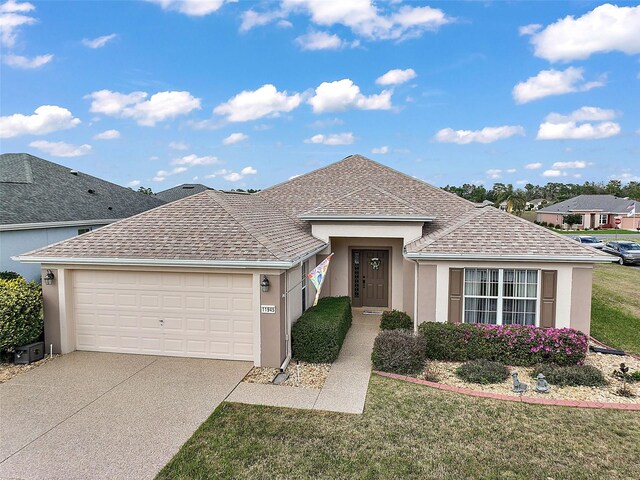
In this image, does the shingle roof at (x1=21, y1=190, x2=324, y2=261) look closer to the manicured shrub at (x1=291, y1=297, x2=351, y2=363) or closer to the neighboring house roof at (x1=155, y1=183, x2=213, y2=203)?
the manicured shrub at (x1=291, y1=297, x2=351, y2=363)

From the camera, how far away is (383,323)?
41.9ft

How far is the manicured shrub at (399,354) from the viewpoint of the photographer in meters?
9.29

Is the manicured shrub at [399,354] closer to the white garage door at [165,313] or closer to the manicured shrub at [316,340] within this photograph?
the manicured shrub at [316,340]

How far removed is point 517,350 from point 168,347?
8832mm

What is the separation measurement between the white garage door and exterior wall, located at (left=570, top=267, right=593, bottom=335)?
8.41 metres

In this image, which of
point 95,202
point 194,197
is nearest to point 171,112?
point 95,202

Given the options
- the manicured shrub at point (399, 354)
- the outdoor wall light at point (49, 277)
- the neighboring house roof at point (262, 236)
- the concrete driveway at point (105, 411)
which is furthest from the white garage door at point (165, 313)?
the manicured shrub at point (399, 354)

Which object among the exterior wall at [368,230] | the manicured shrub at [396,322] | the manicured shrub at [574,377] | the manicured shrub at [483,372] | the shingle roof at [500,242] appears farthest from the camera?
the exterior wall at [368,230]

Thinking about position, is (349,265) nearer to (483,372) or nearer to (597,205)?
(483,372)

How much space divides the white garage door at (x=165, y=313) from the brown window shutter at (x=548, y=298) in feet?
24.9

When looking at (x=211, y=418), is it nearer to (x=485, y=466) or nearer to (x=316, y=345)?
(x=316, y=345)

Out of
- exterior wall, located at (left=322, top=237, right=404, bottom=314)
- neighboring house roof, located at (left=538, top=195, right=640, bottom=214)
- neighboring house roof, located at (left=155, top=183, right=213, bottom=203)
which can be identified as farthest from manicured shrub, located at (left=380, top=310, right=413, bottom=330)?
neighboring house roof, located at (left=538, top=195, right=640, bottom=214)

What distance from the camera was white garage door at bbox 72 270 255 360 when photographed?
976cm

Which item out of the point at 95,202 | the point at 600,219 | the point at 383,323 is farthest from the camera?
the point at 600,219
